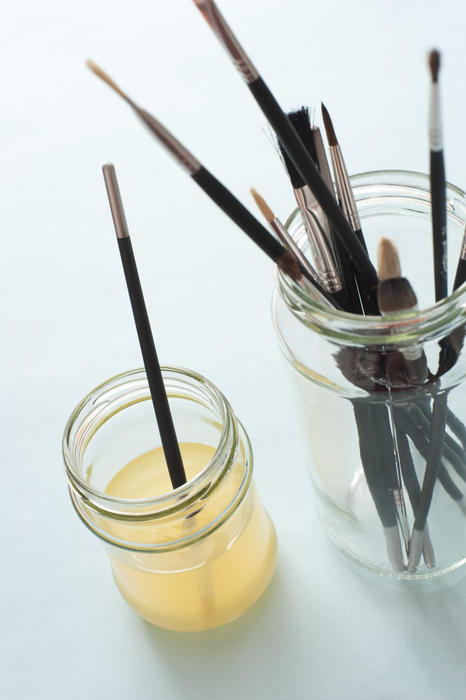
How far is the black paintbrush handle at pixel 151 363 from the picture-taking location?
1.34 feet

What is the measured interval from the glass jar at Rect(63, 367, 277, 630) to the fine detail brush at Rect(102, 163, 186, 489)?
0.02 meters

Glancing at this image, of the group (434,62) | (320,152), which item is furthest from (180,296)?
(434,62)

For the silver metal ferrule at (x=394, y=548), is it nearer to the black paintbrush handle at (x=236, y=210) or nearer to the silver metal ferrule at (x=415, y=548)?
the silver metal ferrule at (x=415, y=548)

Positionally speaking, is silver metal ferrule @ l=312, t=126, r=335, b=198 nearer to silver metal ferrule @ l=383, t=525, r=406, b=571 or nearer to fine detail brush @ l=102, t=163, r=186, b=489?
fine detail brush @ l=102, t=163, r=186, b=489

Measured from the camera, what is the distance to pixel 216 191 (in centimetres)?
35

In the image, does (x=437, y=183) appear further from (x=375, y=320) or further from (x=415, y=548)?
(x=415, y=548)

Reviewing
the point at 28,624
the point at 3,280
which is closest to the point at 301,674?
the point at 28,624

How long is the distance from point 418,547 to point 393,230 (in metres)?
0.18

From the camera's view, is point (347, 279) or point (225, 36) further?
point (347, 279)

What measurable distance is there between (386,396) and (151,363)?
111 mm

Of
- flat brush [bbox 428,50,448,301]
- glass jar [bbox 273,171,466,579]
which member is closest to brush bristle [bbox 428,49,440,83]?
flat brush [bbox 428,50,448,301]

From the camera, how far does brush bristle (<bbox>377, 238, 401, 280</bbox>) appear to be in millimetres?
356

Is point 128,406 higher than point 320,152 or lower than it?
lower

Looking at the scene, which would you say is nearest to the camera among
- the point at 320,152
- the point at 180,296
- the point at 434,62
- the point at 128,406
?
the point at 434,62
